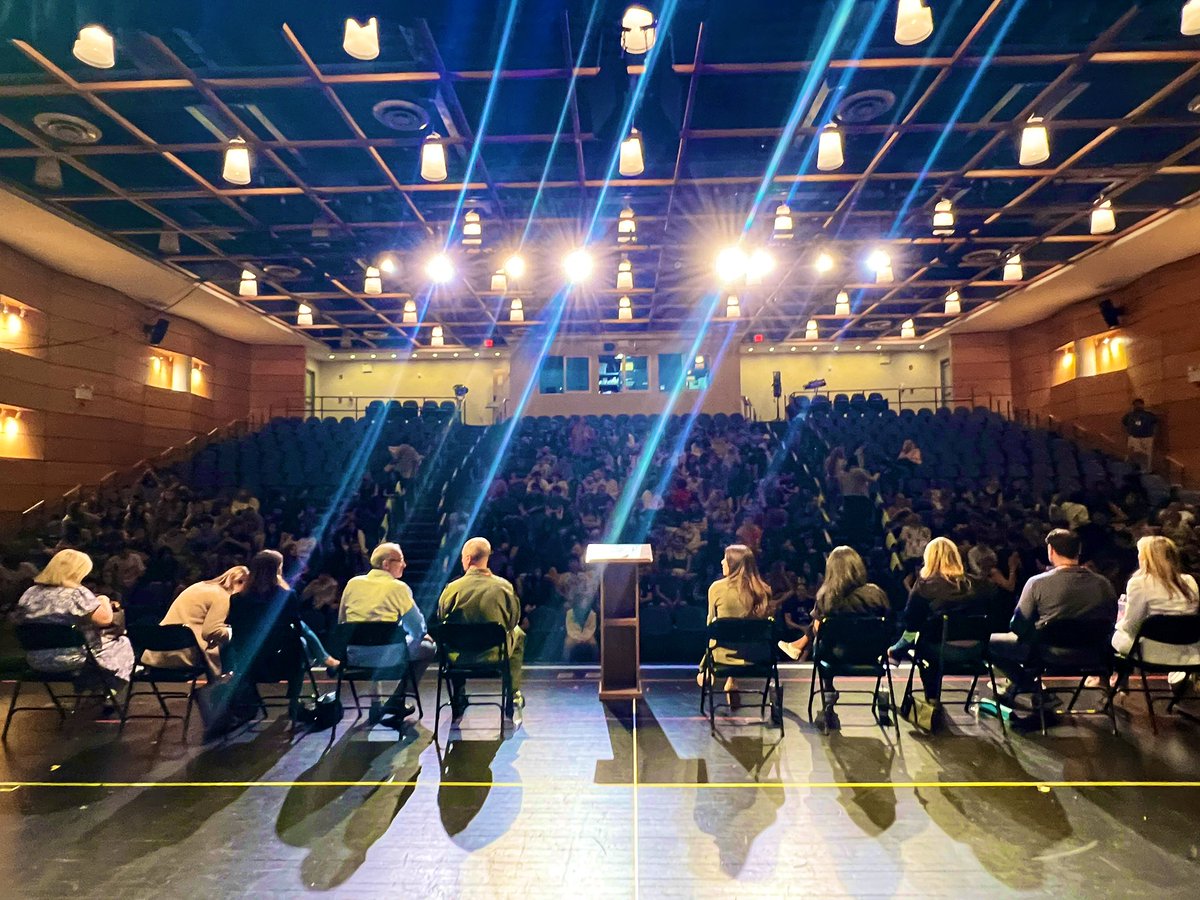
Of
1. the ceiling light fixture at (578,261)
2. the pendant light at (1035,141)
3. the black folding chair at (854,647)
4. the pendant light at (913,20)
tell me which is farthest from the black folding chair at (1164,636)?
the ceiling light fixture at (578,261)

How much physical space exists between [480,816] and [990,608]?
10.4 ft

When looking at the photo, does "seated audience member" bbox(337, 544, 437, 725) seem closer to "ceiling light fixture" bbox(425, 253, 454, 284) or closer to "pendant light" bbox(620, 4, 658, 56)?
"pendant light" bbox(620, 4, 658, 56)

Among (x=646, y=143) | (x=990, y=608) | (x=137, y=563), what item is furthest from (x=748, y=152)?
(x=137, y=563)

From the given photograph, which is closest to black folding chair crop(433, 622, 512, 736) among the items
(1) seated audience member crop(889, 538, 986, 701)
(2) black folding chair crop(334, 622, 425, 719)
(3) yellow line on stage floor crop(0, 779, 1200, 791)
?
(2) black folding chair crop(334, 622, 425, 719)

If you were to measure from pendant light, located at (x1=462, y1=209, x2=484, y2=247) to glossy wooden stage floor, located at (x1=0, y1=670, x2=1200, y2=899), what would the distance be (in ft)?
18.4

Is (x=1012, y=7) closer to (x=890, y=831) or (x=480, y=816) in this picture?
(x=890, y=831)

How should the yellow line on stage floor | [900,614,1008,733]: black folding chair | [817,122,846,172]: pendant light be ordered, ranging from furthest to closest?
[817,122,846,172]: pendant light, [900,614,1008,733]: black folding chair, the yellow line on stage floor

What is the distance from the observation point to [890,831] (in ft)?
9.38

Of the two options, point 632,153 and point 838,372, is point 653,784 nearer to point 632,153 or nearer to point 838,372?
point 632,153

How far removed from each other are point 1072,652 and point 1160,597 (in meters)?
0.61

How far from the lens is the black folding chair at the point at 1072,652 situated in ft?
12.6

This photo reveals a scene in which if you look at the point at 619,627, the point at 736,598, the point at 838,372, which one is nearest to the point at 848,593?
the point at 736,598

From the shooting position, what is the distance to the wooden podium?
4699 millimetres

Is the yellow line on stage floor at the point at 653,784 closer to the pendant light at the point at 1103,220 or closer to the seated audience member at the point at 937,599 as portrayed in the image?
the seated audience member at the point at 937,599
